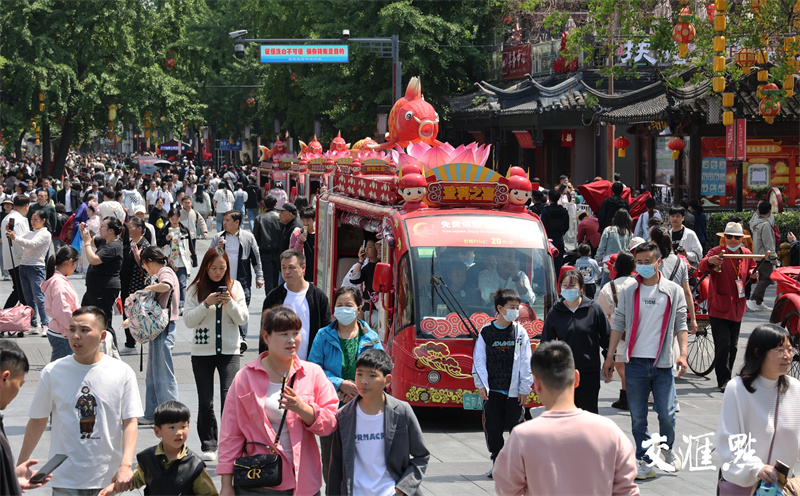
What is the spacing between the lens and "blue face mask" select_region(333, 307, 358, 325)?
722cm

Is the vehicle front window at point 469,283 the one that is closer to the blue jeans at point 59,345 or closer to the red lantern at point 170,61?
the blue jeans at point 59,345

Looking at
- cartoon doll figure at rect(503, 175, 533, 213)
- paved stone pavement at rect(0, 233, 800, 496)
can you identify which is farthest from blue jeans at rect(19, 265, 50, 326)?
cartoon doll figure at rect(503, 175, 533, 213)

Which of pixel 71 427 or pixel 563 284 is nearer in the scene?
pixel 71 427

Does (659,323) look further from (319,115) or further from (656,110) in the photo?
(319,115)

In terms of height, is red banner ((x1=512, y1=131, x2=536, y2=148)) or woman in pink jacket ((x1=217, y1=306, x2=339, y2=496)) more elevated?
red banner ((x1=512, y1=131, x2=536, y2=148))

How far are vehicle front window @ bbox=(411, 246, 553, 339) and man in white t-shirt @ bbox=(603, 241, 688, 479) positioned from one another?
1.84m

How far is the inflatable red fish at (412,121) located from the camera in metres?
16.6

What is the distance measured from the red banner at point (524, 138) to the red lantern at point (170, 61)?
13.6m

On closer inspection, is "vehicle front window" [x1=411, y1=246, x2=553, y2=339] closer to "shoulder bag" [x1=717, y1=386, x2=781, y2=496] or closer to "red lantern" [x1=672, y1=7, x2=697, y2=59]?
"shoulder bag" [x1=717, y1=386, x2=781, y2=496]

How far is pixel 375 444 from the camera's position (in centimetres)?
554

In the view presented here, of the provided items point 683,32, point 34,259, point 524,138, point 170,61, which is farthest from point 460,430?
point 170,61

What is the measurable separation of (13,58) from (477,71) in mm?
16527

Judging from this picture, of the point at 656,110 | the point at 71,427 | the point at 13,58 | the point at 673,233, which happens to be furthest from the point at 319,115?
the point at 71,427

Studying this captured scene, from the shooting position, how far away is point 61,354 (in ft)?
32.4
